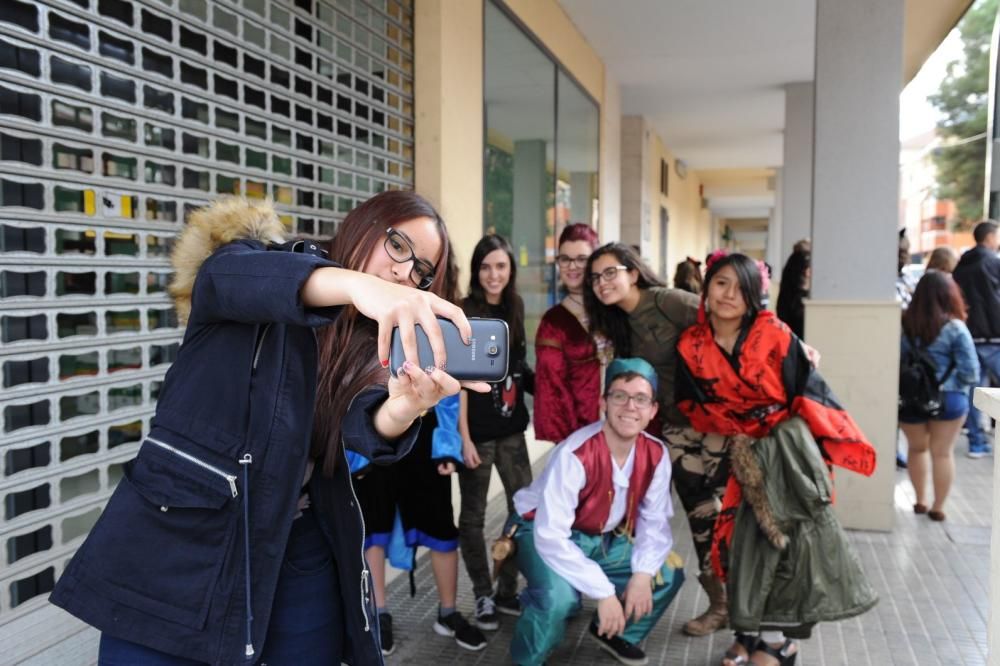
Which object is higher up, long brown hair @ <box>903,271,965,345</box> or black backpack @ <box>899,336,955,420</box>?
long brown hair @ <box>903,271,965,345</box>

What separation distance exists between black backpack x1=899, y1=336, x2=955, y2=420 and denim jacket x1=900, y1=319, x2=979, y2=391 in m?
0.03

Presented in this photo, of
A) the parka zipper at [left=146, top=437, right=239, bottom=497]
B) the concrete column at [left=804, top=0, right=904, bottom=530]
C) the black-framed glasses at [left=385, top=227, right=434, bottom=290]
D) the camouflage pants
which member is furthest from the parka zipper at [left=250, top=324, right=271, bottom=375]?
the concrete column at [left=804, top=0, right=904, bottom=530]

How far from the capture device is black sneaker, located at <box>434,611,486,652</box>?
11.6 ft

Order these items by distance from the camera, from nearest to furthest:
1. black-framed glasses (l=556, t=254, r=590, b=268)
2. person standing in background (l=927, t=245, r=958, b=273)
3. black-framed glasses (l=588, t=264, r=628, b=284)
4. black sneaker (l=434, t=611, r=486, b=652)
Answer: black sneaker (l=434, t=611, r=486, b=652)
black-framed glasses (l=588, t=264, r=628, b=284)
black-framed glasses (l=556, t=254, r=590, b=268)
person standing in background (l=927, t=245, r=958, b=273)

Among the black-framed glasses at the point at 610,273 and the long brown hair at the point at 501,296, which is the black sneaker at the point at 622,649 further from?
the black-framed glasses at the point at 610,273

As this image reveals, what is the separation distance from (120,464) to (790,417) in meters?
2.54

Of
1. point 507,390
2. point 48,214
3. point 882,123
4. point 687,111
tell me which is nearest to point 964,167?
point 687,111

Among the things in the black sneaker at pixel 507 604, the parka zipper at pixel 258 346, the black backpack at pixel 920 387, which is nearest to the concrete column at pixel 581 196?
the black backpack at pixel 920 387

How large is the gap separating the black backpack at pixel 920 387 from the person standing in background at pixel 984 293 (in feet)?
6.99

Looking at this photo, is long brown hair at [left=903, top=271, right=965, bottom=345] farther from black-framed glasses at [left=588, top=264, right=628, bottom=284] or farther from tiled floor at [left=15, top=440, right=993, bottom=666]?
black-framed glasses at [left=588, top=264, right=628, bottom=284]

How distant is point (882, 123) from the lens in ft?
17.4

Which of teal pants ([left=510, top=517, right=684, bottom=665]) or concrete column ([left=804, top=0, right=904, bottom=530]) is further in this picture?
concrete column ([left=804, top=0, right=904, bottom=530])

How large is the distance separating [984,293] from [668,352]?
16.0 ft

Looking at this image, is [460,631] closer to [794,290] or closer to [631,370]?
[631,370]
